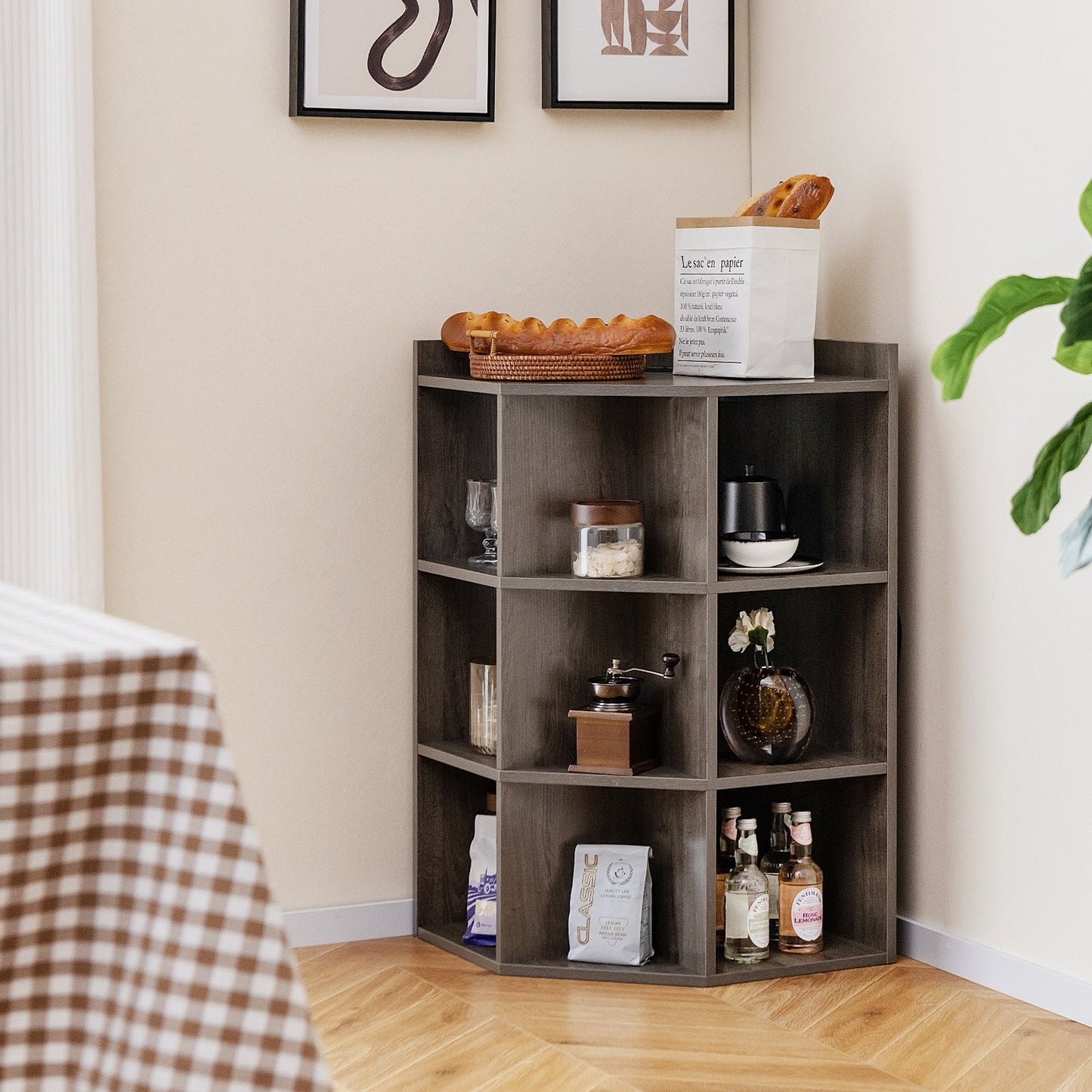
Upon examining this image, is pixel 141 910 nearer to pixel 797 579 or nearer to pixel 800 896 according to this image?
pixel 797 579

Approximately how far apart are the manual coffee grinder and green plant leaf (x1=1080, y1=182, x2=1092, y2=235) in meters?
1.08

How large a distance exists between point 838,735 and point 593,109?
1222mm

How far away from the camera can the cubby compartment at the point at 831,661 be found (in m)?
2.65

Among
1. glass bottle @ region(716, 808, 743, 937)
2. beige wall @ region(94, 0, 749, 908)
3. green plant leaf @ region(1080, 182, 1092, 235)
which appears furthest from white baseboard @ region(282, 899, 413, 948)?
green plant leaf @ region(1080, 182, 1092, 235)

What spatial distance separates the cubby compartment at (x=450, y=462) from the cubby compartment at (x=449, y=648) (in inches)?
2.6

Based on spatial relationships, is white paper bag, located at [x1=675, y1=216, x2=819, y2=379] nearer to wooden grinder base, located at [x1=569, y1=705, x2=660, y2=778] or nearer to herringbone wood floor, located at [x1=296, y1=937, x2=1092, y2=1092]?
wooden grinder base, located at [x1=569, y1=705, x2=660, y2=778]

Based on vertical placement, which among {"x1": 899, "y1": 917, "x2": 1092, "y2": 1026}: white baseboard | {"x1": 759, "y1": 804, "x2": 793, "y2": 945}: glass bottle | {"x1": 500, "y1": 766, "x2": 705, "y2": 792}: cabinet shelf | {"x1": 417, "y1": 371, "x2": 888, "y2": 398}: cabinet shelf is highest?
{"x1": 417, "y1": 371, "x2": 888, "y2": 398}: cabinet shelf

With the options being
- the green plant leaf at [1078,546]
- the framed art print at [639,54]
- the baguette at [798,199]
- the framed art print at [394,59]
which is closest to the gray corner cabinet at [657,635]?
the baguette at [798,199]

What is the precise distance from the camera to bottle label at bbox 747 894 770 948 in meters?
2.59

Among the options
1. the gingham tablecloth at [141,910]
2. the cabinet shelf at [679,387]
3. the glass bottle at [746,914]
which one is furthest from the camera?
the glass bottle at [746,914]

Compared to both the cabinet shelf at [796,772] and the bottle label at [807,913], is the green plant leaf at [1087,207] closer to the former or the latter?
the cabinet shelf at [796,772]

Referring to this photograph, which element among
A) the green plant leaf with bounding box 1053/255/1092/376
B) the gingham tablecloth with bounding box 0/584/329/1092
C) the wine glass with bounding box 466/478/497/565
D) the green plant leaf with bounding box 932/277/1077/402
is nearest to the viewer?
the gingham tablecloth with bounding box 0/584/329/1092

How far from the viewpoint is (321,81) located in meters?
2.68

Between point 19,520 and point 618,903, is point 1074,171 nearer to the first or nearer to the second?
point 618,903
